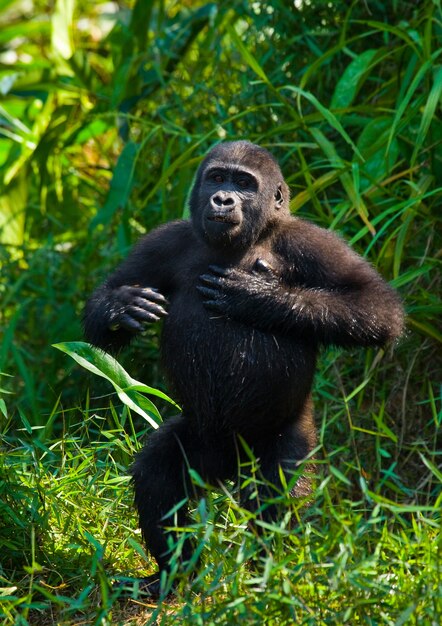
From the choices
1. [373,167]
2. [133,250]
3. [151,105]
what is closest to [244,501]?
[133,250]

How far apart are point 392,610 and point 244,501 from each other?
2.69ft

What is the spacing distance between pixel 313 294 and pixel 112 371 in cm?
81

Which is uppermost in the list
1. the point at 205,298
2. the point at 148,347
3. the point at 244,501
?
the point at 205,298

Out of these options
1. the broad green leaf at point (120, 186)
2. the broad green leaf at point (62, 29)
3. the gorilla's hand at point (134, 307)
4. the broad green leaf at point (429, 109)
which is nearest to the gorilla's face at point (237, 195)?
the gorilla's hand at point (134, 307)

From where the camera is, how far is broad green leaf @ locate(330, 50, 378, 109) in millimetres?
4871

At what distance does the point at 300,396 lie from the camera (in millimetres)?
3656

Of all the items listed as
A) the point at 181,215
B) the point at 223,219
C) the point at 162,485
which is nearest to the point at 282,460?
the point at 162,485

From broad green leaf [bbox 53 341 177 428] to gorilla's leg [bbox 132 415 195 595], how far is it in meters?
0.11

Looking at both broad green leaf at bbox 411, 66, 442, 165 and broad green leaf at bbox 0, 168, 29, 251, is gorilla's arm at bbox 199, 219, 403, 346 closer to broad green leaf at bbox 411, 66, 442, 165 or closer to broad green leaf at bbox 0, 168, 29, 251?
broad green leaf at bbox 411, 66, 442, 165

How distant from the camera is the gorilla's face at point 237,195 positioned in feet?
12.0

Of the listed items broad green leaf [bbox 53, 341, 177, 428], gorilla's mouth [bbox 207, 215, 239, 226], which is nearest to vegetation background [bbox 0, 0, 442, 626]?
broad green leaf [bbox 53, 341, 177, 428]

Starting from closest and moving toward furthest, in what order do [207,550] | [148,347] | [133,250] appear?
[207,550] < [133,250] < [148,347]

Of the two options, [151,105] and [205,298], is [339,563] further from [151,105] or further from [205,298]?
[151,105]

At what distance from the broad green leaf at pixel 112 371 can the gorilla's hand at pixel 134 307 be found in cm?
12
